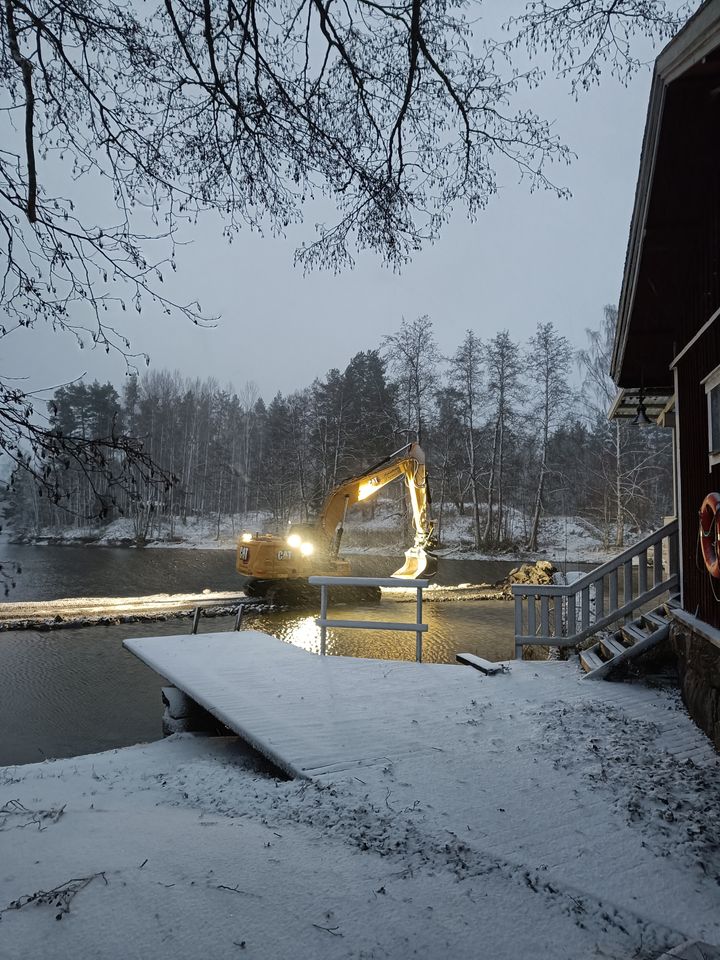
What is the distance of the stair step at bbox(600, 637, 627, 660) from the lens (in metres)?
6.25

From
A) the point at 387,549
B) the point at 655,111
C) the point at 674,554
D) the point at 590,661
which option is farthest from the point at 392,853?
the point at 387,549

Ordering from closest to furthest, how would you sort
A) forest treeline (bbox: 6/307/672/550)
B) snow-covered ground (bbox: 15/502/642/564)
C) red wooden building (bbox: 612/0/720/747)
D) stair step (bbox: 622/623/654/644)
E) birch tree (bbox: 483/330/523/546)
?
red wooden building (bbox: 612/0/720/747) < stair step (bbox: 622/623/654/644) < forest treeline (bbox: 6/307/672/550) < snow-covered ground (bbox: 15/502/642/564) < birch tree (bbox: 483/330/523/546)

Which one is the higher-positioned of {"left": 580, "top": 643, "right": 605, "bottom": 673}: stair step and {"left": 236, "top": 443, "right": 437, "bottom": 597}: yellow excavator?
{"left": 236, "top": 443, "right": 437, "bottom": 597}: yellow excavator

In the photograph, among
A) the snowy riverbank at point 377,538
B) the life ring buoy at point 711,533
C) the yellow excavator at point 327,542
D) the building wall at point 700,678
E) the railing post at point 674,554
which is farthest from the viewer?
the snowy riverbank at point 377,538

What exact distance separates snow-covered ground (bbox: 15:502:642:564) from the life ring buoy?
22503 mm

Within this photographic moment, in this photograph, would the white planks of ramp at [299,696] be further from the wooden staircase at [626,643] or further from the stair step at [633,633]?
the stair step at [633,633]

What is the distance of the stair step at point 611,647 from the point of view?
20.5 feet

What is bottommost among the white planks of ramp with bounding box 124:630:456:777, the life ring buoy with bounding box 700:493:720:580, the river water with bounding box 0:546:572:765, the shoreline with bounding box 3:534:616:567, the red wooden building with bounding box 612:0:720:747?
the river water with bounding box 0:546:572:765

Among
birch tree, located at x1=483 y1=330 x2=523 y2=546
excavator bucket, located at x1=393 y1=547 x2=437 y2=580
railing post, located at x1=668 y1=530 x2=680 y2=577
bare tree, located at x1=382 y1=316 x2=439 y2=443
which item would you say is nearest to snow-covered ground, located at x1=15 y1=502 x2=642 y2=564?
birch tree, located at x1=483 y1=330 x2=523 y2=546

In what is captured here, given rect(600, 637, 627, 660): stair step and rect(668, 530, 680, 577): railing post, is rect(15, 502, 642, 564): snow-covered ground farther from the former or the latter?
rect(600, 637, 627, 660): stair step

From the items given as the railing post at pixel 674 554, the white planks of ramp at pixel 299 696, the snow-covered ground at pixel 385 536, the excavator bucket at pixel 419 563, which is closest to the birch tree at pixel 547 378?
the snow-covered ground at pixel 385 536

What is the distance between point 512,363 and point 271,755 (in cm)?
2829

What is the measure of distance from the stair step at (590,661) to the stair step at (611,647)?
0.11m

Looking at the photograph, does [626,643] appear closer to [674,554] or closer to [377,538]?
[674,554]
